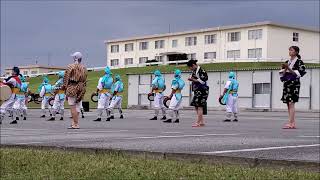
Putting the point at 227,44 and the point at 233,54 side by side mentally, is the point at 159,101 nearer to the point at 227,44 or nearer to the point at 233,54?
the point at 233,54

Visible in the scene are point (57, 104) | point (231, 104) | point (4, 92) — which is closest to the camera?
point (4, 92)

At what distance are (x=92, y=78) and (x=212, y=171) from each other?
61.2 m

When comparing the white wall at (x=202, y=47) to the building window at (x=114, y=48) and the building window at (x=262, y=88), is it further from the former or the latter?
the building window at (x=262, y=88)

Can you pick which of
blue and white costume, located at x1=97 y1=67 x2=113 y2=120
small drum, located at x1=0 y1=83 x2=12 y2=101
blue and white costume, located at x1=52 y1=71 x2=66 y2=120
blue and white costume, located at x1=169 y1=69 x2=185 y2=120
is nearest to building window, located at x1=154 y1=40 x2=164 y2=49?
blue and white costume, located at x1=52 y1=71 x2=66 y2=120

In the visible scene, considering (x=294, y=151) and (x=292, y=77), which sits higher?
(x=292, y=77)

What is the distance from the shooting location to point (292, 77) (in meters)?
14.4

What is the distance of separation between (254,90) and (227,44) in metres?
38.6

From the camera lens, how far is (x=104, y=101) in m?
25.2

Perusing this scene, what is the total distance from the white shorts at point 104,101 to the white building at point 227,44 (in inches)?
1666

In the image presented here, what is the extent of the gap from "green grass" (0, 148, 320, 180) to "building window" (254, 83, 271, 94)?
3359 centimetres

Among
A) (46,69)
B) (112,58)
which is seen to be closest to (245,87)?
(112,58)

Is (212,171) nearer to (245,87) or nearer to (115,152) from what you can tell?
(115,152)

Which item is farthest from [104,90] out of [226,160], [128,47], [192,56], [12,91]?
[128,47]

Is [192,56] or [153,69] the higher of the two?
[192,56]
